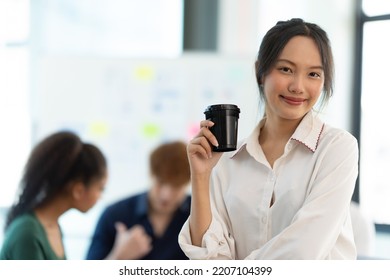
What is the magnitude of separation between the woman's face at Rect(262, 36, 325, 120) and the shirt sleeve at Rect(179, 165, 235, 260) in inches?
5.2

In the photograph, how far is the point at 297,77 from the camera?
1.93 feet

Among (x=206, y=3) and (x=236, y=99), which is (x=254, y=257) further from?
(x=206, y=3)

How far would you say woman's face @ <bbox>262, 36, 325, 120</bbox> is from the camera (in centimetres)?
58

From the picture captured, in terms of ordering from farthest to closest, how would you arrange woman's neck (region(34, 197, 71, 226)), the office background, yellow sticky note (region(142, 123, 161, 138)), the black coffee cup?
yellow sticky note (region(142, 123, 161, 138)) → the office background → woman's neck (region(34, 197, 71, 226)) → the black coffee cup

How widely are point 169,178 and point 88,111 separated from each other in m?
0.87

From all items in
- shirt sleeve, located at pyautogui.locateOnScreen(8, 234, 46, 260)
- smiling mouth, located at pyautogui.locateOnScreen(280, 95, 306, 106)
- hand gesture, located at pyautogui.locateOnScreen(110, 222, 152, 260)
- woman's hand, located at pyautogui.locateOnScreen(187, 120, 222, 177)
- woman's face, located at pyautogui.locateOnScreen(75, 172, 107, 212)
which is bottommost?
hand gesture, located at pyautogui.locateOnScreen(110, 222, 152, 260)

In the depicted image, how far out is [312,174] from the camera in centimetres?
60

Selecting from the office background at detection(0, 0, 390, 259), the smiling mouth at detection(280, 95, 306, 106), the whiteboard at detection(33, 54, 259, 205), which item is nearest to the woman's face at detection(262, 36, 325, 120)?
the smiling mouth at detection(280, 95, 306, 106)

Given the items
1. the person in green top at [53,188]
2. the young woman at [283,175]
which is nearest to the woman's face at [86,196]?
the person in green top at [53,188]

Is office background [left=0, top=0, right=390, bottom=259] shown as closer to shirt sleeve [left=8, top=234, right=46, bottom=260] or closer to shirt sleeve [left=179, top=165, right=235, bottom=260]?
shirt sleeve [left=8, top=234, right=46, bottom=260]

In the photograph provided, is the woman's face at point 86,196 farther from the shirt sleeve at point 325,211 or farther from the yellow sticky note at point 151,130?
the yellow sticky note at point 151,130

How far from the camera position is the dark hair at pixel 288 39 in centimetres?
58

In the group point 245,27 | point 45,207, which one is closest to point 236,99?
point 245,27

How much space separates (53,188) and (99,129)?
1.23m
